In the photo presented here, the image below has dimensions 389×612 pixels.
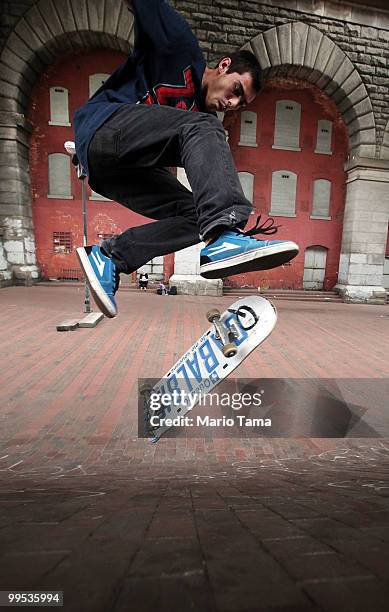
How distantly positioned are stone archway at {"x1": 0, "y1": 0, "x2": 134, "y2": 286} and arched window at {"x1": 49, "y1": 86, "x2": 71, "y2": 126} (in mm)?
744

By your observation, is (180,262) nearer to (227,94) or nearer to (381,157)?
(381,157)

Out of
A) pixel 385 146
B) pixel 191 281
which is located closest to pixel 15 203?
pixel 191 281

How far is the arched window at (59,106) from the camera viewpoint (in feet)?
39.4

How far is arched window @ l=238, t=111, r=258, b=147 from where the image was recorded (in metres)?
13.0

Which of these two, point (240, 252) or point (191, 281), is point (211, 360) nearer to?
point (240, 252)

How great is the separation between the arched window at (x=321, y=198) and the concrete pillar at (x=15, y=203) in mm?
11681

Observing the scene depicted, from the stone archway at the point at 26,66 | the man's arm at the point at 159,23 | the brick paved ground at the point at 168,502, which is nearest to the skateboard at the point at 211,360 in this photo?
the brick paved ground at the point at 168,502

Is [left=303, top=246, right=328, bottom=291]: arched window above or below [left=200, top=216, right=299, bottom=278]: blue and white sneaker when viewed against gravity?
below

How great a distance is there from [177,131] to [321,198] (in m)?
14.2

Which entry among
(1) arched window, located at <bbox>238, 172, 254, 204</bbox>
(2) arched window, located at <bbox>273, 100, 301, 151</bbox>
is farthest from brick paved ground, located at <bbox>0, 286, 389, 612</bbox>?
(2) arched window, located at <bbox>273, 100, 301, 151</bbox>

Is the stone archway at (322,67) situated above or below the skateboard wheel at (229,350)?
above

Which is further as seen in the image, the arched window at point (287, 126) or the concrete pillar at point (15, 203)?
the arched window at point (287, 126)

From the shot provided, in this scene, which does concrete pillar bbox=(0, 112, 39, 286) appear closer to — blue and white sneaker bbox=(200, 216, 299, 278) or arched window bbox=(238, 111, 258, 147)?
arched window bbox=(238, 111, 258, 147)

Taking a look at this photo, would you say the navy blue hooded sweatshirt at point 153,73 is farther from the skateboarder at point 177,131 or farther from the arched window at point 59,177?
the arched window at point 59,177
